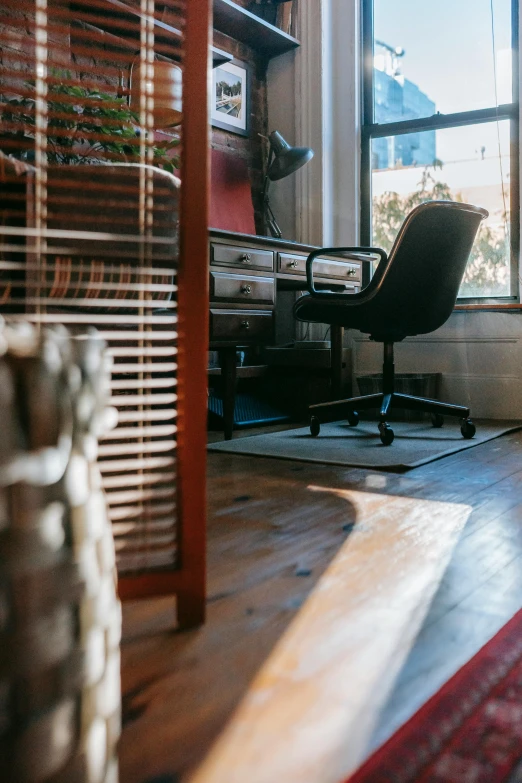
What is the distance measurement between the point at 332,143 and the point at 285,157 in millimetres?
756

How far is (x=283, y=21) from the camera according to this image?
4.18 metres

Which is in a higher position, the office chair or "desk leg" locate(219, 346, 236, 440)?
the office chair

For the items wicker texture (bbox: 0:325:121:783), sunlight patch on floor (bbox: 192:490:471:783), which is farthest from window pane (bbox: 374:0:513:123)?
wicker texture (bbox: 0:325:121:783)

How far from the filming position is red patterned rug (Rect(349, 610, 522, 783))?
63 cm

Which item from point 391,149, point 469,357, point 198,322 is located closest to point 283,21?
point 391,149

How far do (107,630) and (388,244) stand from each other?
4.03 meters

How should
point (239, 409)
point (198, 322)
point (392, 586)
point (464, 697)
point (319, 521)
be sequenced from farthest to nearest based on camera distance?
1. point (239, 409)
2. point (319, 521)
3. point (392, 586)
4. point (198, 322)
5. point (464, 697)

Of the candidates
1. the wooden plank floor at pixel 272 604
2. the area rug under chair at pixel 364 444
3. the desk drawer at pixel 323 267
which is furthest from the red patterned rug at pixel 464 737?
the desk drawer at pixel 323 267

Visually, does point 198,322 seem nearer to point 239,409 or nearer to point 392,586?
point 392,586

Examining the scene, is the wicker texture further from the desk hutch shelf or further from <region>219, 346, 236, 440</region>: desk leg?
the desk hutch shelf

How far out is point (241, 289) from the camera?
112 inches

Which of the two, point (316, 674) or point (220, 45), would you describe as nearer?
point (316, 674)

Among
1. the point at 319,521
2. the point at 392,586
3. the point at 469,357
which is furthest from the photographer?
the point at 469,357

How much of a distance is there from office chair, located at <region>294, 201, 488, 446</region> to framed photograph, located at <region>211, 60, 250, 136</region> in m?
1.35
